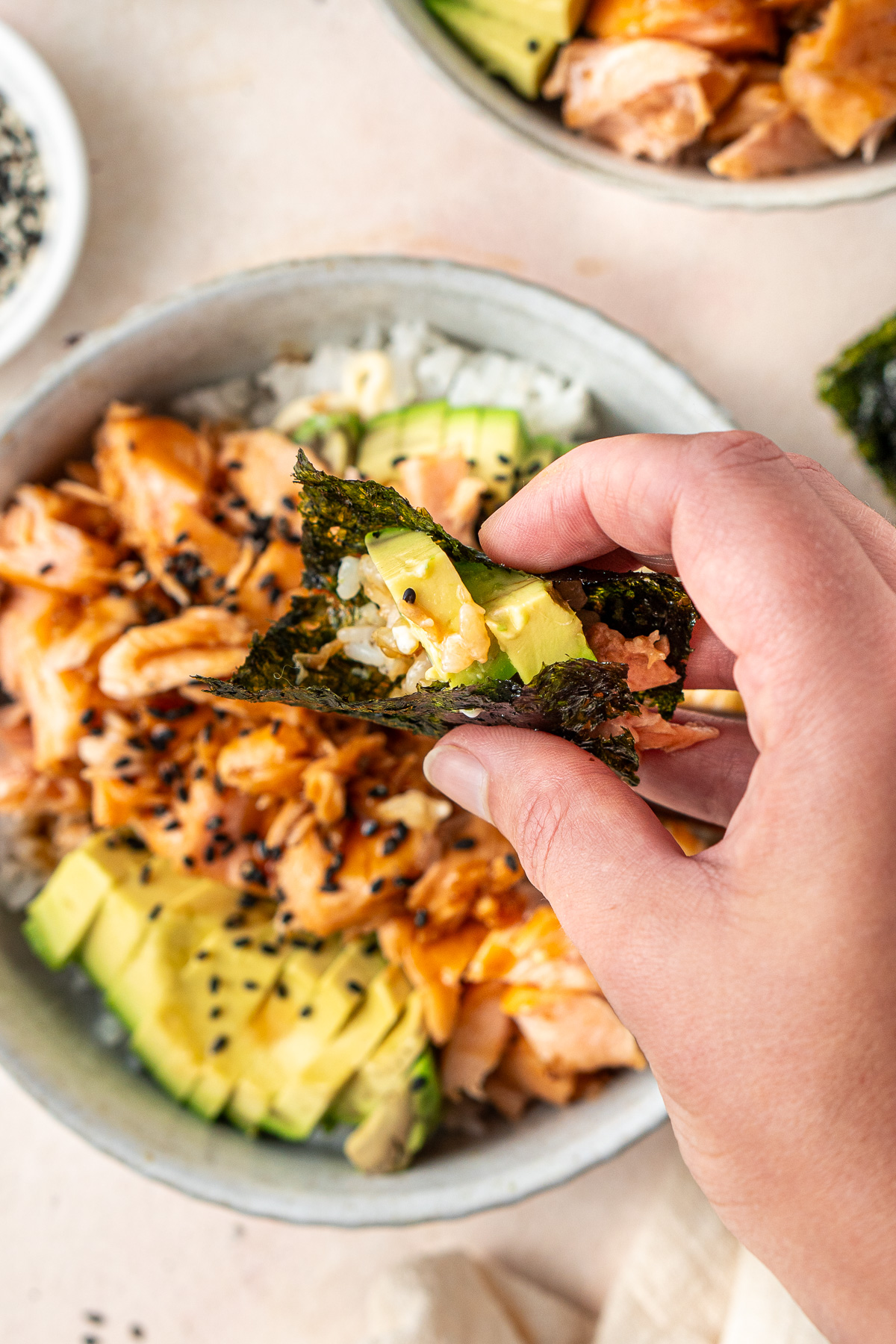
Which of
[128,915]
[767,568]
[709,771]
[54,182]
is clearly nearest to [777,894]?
[767,568]

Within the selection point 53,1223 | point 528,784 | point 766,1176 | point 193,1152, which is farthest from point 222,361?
point 53,1223

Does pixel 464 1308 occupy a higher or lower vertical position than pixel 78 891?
lower

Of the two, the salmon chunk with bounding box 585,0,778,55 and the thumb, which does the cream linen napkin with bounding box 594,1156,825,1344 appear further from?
the salmon chunk with bounding box 585,0,778,55

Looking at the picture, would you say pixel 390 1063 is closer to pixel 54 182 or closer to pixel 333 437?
pixel 333 437

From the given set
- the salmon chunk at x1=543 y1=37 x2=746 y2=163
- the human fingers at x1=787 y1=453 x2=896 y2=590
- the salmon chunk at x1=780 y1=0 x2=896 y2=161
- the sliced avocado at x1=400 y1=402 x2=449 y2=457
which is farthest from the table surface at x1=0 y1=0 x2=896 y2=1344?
the human fingers at x1=787 y1=453 x2=896 y2=590

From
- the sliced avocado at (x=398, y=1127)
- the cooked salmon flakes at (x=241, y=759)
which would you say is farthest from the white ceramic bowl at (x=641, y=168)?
the sliced avocado at (x=398, y=1127)

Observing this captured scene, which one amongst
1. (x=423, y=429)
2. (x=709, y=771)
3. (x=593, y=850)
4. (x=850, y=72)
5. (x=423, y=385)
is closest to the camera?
(x=593, y=850)
